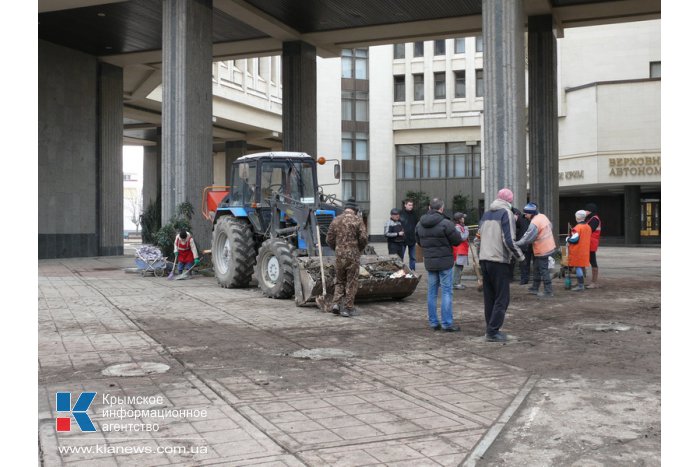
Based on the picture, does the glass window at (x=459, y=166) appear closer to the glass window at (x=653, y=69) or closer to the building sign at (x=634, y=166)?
the building sign at (x=634, y=166)

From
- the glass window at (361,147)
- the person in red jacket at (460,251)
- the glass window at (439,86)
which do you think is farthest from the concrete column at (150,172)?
the person in red jacket at (460,251)

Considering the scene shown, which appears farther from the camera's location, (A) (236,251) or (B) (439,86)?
(B) (439,86)

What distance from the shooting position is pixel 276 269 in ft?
44.2

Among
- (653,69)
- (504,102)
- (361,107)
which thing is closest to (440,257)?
(504,102)

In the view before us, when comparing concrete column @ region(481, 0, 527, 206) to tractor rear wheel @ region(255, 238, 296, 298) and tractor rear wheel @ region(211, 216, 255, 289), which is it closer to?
tractor rear wheel @ region(211, 216, 255, 289)

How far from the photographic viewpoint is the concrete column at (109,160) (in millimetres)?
29750

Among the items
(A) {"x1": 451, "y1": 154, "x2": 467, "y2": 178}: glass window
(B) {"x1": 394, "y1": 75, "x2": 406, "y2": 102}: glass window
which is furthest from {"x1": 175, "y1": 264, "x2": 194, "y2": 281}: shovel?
(B) {"x1": 394, "y1": 75, "x2": 406, "y2": 102}: glass window

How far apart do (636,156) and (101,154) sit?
28.3 meters

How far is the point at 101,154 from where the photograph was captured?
29.8 m

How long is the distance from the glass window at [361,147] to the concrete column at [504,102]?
3488 centimetres

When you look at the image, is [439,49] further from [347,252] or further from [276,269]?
[347,252]

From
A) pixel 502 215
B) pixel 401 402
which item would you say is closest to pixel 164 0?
pixel 502 215

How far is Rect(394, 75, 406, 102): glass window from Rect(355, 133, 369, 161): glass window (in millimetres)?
3788

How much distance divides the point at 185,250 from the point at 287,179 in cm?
474
